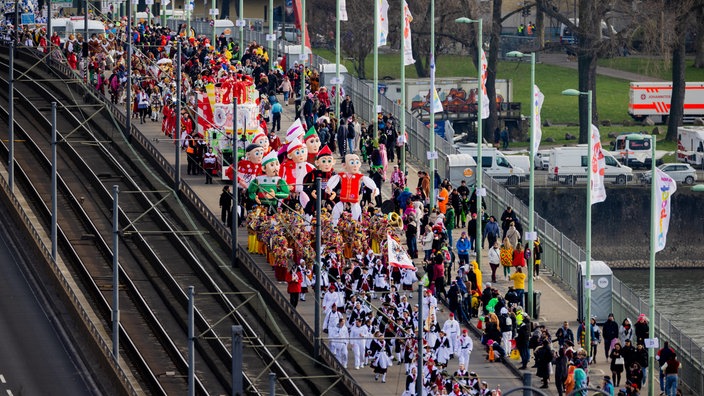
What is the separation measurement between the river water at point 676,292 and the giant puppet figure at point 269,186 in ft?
65.2

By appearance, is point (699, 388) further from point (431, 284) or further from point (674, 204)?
point (674, 204)

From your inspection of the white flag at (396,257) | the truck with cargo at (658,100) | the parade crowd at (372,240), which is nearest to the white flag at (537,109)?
the parade crowd at (372,240)

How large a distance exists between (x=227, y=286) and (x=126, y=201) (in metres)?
10.7

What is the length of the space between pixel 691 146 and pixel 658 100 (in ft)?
41.5

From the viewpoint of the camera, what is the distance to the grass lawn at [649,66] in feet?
425

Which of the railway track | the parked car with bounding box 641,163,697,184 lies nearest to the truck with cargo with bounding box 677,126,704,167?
the parked car with bounding box 641,163,697,184

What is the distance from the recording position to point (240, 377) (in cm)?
5384

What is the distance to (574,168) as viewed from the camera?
98.8 m

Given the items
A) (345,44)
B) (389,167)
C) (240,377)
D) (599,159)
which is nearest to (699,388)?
(599,159)

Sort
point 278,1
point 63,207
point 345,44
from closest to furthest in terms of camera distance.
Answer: point 63,207
point 345,44
point 278,1

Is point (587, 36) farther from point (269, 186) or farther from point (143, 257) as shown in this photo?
point (143, 257)

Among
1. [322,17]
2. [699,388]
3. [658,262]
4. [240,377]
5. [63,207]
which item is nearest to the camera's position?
[240,377]

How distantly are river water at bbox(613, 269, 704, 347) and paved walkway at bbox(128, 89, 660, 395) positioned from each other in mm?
→ 12252

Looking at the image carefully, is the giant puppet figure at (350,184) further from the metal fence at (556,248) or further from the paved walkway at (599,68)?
the paved walkway at (599,68)
